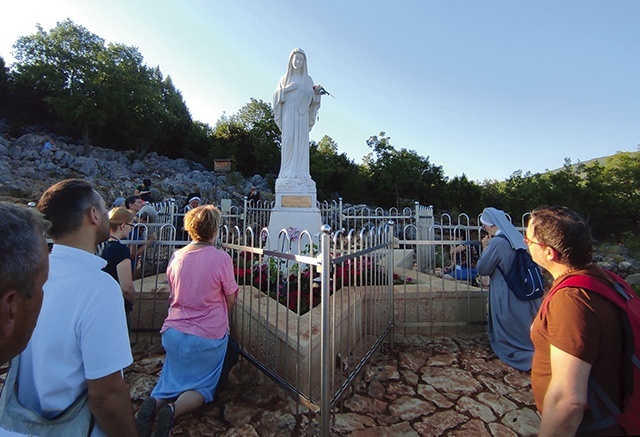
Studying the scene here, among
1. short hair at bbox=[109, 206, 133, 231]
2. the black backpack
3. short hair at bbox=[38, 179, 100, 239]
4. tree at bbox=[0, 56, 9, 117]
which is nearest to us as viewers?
short hair at bbox=[38, 179, 100, 239]

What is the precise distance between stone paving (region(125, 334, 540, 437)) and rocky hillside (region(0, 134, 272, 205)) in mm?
16689

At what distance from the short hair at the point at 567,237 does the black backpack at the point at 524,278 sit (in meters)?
1.92

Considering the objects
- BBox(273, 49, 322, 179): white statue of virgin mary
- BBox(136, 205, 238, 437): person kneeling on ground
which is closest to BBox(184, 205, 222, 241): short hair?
BBox(136, 205, 238, 437): person kneeling on ground

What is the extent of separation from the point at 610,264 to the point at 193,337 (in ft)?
62.5

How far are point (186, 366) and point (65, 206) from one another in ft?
5.13

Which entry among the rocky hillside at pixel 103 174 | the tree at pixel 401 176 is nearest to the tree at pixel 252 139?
the rocky hillside at pixel 103 174

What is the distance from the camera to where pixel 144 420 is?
6.94 feet

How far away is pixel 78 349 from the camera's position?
124 cm

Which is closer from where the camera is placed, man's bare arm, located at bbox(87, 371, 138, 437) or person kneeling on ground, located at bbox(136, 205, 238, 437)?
man's bare arm, located at bbox(87, 371, 138, 437)

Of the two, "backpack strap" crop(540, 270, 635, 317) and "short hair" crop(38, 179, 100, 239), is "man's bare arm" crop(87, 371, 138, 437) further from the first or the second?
"backpack strap" crop(540, 270, 635, 317)

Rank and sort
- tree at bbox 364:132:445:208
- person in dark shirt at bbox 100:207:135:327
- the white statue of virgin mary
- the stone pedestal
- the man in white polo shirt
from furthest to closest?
tree at bbox 364:132:445:208
the white statue of virgin mary
the stone pedestal
person in dark shirt at bbox 100:207:135:327
the man in white polo shirt

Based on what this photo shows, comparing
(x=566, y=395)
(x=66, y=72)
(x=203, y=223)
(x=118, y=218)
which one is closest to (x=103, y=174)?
(x=66, y=72)

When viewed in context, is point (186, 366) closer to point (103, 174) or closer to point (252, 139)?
point (103, 174)

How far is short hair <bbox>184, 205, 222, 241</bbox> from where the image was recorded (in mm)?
2545
